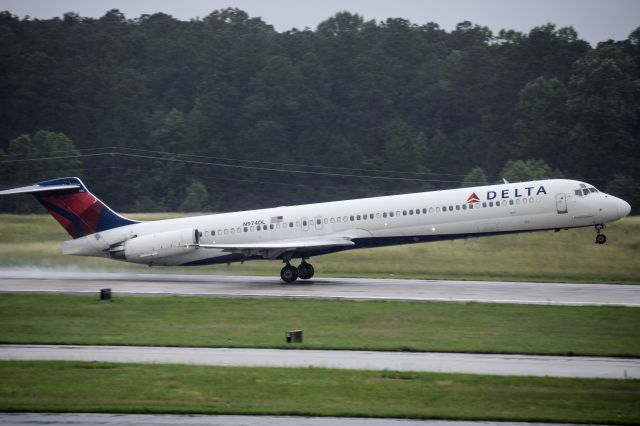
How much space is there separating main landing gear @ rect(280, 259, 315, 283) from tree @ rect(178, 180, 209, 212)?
120 ft

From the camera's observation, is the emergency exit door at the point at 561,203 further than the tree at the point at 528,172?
No

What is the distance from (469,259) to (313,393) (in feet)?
103

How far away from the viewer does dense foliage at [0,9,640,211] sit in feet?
288

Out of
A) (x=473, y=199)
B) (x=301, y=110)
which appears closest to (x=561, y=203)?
(x=473, y=199)

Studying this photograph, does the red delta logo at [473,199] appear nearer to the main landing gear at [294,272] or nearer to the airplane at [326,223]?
the airplane at [326,223]

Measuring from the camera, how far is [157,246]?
4447cm

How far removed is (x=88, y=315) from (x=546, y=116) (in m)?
70.6

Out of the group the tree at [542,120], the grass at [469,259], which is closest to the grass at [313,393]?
the grass at [469,259]

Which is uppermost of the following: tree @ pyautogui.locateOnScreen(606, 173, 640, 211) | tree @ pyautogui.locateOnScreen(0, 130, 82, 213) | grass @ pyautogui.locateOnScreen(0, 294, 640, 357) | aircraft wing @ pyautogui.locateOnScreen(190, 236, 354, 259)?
tree @ pyautogui.locateOnScreen(0, 130, 82, 213)

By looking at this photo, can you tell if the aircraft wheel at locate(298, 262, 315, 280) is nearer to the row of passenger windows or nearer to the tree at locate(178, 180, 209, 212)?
the row of passenger windows

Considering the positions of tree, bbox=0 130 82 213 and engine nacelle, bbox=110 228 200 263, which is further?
tree, bbox=0 130 82 213

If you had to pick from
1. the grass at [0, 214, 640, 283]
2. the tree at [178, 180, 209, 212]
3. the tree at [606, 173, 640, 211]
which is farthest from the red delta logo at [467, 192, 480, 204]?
the tree at [178, 180, 209, 212]

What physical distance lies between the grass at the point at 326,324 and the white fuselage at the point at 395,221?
7650 mm

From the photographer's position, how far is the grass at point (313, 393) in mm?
18625
